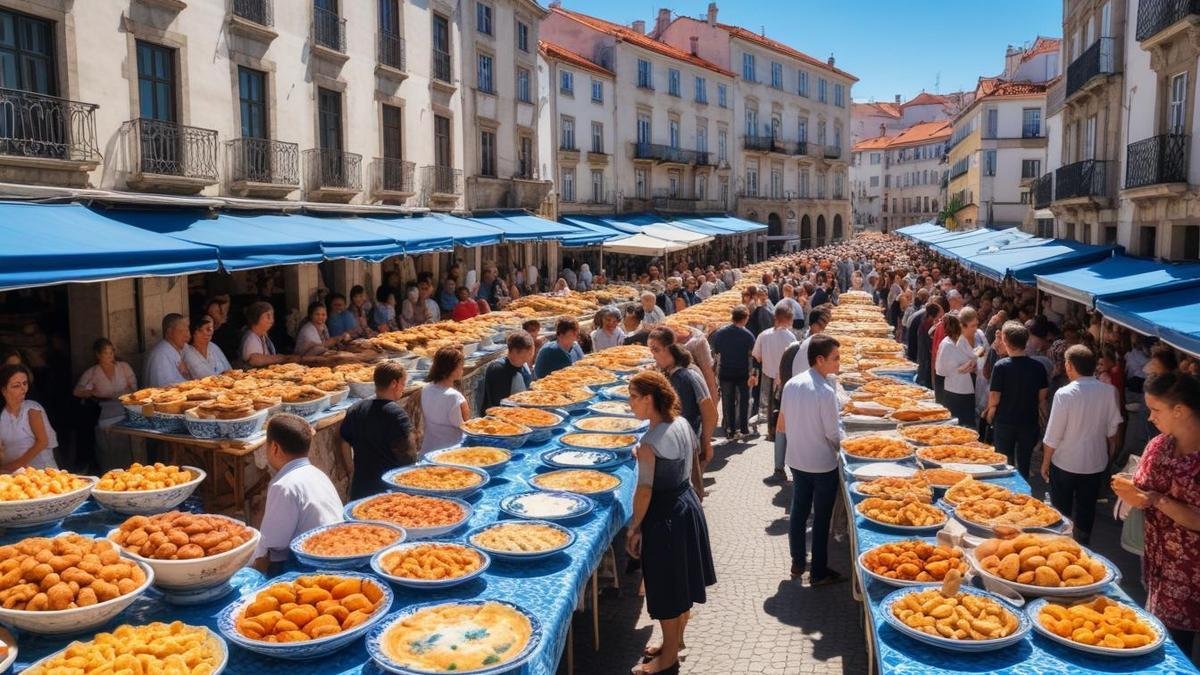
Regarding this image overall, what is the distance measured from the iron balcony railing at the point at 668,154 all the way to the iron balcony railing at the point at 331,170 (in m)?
27.4

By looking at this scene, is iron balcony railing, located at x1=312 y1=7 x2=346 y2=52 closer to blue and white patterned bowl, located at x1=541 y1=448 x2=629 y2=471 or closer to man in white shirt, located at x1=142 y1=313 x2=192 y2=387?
man in white shirt, located at x1=142 y1=313 x2=192 y2=387

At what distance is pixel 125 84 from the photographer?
1346 centimetres

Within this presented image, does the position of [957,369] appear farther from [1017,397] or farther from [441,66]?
[441,66]

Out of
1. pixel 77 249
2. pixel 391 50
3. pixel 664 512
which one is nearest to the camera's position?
pixel 664 512

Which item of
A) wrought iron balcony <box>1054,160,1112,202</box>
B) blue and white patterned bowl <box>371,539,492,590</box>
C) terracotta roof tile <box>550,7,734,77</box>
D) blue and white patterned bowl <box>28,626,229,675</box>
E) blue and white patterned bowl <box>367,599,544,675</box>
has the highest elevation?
terracotta roof tile <box>550,7,734,77</box>

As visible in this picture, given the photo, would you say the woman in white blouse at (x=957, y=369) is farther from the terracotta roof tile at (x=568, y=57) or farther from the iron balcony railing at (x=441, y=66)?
the terracotta roof tile at (x=568, y=57)

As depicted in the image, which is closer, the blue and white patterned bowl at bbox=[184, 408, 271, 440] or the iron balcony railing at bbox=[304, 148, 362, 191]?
the blue and white patterned bowl at bbox=[184, 408, 271, 440]

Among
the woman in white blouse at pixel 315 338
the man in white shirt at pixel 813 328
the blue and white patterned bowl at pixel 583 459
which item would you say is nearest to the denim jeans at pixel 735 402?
the man in white shirt at pixel 813 328

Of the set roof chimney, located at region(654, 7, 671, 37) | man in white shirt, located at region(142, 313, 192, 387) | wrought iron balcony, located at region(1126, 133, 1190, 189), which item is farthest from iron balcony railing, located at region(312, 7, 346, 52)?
roof chimney, located at region(654, 7, 671, 37)

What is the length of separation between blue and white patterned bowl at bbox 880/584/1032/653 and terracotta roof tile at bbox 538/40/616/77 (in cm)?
3509

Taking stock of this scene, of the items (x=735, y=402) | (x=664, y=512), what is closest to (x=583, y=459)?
(x=664, y=512)

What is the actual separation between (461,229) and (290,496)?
15370mm

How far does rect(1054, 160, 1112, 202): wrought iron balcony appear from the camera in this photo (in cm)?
1909

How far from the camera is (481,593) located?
Answer: 455cm
